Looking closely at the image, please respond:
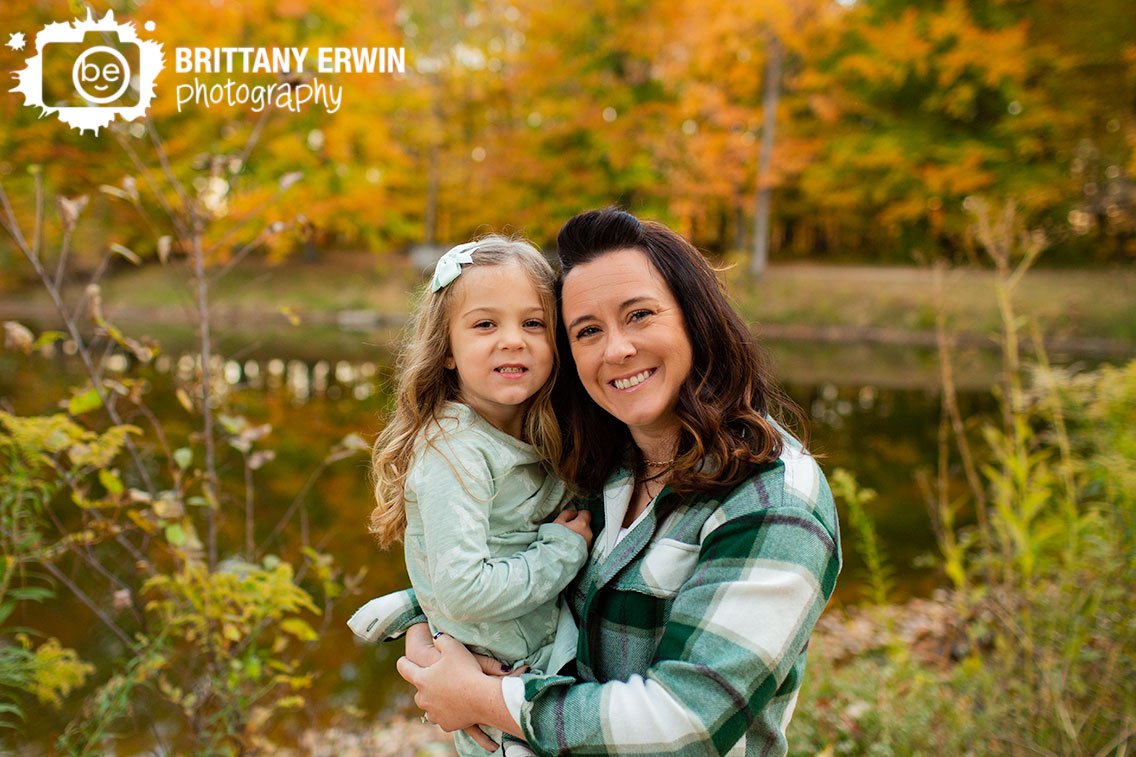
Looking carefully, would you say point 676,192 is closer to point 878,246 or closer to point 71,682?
point 878,246

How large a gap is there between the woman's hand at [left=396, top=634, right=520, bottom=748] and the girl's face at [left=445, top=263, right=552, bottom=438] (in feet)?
1.61

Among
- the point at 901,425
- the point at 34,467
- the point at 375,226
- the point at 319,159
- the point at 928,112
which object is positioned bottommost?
the point at 901,425

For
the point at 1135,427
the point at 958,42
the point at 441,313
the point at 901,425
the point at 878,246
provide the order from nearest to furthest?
the point at 441,313, the point at 1135,427, the point at 901,425, the point at 958,42, the point at 878,246

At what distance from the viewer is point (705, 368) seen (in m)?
1.49

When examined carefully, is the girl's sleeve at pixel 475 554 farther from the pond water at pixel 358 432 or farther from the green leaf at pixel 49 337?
the green leaf at pixel 49 337

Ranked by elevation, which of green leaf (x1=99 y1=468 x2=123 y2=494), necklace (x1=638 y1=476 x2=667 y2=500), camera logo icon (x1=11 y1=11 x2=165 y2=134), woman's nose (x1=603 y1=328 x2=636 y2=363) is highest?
camera logo icon (x1=11 y1=11 x2=165 y2=134)

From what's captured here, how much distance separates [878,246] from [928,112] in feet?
16.3

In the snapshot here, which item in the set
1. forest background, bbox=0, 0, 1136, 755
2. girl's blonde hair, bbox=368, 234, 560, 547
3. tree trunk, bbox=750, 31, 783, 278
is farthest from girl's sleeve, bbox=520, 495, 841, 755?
tree trunk, bbox=750, 31, 783, 278

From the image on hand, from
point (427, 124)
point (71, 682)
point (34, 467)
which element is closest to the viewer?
point (34, 467)

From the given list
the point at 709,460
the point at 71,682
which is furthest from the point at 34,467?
the point at 709,460

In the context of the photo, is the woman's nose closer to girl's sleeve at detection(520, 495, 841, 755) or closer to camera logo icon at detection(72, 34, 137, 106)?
girl's sleeve at detection(520, 495, 841, 755)

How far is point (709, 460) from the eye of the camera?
4.44 ft

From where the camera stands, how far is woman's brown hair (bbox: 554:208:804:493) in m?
1.32

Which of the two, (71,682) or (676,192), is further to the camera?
(676,192)
